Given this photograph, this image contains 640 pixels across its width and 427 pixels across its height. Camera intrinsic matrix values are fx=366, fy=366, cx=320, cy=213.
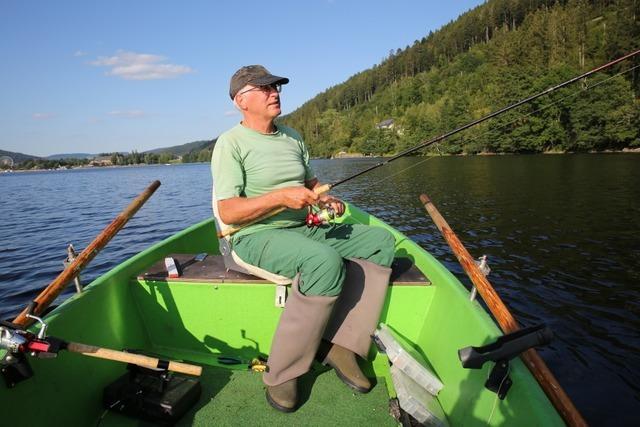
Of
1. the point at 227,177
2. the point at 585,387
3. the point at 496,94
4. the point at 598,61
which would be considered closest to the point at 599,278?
the point at 585,387

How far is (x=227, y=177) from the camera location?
2.79m

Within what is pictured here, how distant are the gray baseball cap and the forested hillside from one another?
4319 mm

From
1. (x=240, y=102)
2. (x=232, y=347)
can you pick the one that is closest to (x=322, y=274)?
(x=232, y=347)

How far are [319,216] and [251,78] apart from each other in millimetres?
1277

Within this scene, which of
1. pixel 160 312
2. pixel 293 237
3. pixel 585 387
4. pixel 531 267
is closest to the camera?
pixel 293 237

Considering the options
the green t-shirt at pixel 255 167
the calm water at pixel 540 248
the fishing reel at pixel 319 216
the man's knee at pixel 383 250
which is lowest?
the calm water at pixel 540 248

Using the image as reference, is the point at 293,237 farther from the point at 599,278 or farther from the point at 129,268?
the point at 599,278

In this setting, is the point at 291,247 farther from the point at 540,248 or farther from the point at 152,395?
the point at 540,248

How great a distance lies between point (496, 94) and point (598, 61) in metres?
22.8

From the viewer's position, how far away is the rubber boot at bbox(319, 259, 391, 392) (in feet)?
10.0

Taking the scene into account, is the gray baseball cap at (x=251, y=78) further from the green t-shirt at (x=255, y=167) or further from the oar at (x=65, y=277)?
the oar at (x=65, y=277)

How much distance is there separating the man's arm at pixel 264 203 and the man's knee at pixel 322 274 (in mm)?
387

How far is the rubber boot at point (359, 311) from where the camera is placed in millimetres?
3053

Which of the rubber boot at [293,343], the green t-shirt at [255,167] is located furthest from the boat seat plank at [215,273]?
the rubber boot at [293,343]
